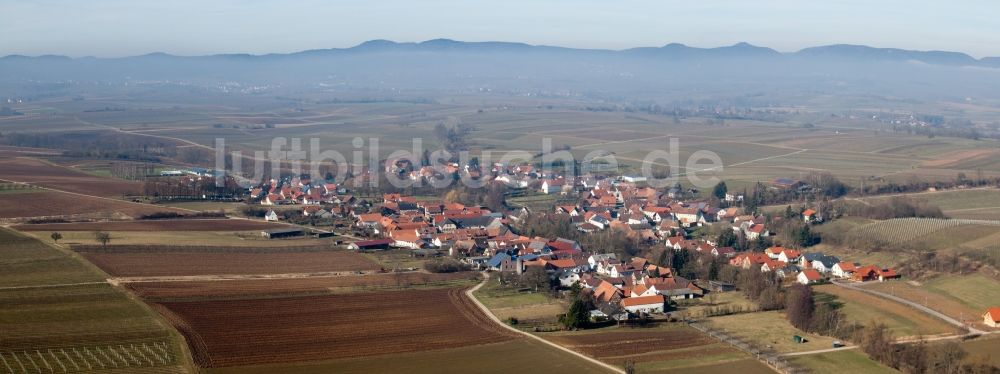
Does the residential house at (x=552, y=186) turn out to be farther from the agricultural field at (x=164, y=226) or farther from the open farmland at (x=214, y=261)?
the open farmland at (x=214, y=261)

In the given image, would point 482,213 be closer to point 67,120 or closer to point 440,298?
point 440,298

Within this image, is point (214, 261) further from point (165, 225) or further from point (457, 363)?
point (457, 363)

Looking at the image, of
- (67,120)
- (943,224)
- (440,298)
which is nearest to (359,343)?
(440,298)

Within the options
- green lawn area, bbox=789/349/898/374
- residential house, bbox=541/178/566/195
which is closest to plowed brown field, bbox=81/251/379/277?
green lawn area, bbox=789/349/898/374

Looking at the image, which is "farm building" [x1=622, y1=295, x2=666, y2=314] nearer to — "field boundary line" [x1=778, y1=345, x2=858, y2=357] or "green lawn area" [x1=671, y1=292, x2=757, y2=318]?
"green lawn area" [x1=671, y1=292, x2=757, y2=318]

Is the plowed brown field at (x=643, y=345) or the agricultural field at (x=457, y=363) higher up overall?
the agricultural field at (x=457, y=363)

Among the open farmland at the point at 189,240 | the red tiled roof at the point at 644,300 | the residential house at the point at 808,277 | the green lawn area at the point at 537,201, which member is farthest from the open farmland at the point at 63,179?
the residential house at the point at 808,277

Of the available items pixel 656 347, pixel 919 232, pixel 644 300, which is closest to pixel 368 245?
pixel 644 300
